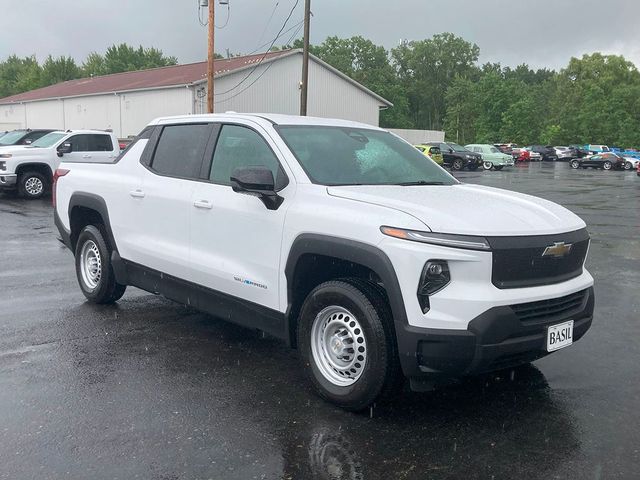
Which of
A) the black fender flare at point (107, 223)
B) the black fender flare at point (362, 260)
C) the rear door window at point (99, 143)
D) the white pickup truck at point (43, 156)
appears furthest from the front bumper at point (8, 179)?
the black fender flare at point (362, 260)

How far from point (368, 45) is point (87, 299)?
97.3m

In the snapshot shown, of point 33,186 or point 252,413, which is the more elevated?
point 33,186

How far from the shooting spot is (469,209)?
4145 millimetres

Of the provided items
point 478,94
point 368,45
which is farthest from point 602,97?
point 368,45

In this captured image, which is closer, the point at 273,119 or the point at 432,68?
the point at 273,119

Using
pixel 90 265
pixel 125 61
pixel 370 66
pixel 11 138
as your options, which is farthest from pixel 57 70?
pixel 90 265

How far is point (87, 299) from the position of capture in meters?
6.95

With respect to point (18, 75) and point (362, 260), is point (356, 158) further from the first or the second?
point (18, 75)

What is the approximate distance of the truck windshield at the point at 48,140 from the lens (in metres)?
17.8

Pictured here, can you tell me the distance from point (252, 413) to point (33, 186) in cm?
1536

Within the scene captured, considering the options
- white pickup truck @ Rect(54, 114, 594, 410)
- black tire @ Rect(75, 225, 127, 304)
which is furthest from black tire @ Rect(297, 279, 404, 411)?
black tire @ Rect(75, 225, 127, 304)

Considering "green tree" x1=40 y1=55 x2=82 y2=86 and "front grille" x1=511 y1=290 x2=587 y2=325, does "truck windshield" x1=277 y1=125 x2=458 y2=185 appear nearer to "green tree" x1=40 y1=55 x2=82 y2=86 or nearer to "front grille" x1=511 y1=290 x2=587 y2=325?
"front grille" x1=511 y1=290 x2=587 y2=325

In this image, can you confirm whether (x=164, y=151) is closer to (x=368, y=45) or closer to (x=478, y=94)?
(x=478, y=94)

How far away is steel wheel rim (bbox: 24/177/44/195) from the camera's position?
1750 cm
